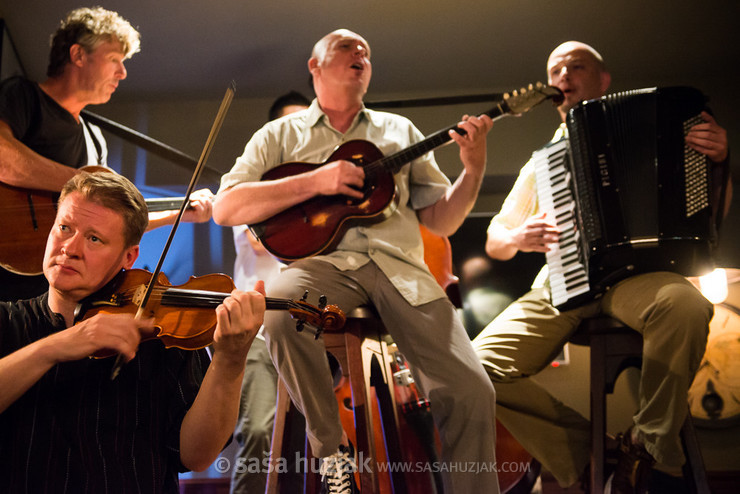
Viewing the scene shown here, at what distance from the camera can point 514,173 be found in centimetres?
354

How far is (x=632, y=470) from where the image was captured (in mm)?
1741

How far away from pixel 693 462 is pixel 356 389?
3.04ft

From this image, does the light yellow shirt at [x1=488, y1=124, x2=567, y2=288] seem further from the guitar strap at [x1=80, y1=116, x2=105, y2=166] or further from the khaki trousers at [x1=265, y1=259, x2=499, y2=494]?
the guitar strap at [x1=80, y1=116, x2=105, y2=166]

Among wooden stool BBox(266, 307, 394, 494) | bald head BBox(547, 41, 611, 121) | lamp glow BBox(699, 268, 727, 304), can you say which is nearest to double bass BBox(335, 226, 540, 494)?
wooden stool BBox(266, 307, 394, 494)

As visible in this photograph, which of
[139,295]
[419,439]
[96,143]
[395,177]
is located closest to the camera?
[139,295]

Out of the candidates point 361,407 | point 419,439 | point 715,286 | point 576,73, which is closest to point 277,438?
point 361,407

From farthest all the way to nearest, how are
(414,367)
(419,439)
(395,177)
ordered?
(419,439) < (395,177) < (414,367)

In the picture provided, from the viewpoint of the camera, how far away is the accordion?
6.11 ft

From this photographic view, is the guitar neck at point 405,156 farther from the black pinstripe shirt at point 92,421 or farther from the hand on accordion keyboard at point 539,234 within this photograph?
the black pinstripe shirt at point 92,421

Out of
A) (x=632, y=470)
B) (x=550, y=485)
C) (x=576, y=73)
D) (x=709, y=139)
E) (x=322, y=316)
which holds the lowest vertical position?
(x=550, y=485)

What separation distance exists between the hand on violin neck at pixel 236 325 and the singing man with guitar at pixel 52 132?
1044mm

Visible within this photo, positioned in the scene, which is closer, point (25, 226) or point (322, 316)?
point (322, 316)

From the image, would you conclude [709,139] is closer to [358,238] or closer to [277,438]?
[358,238]

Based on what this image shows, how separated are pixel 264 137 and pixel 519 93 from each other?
0.78 metres
